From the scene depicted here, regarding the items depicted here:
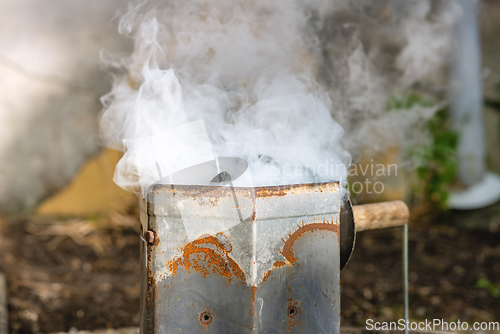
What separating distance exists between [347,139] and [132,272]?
1.90m

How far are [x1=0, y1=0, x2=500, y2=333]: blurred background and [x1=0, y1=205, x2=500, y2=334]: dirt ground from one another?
0.02m

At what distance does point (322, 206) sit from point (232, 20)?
6.12 ft

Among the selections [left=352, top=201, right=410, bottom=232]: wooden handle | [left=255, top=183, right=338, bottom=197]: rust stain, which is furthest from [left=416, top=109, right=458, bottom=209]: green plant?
[left=255, top=183, right=338, bottom=197]: rust stain

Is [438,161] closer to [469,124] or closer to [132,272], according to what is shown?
[469,124]

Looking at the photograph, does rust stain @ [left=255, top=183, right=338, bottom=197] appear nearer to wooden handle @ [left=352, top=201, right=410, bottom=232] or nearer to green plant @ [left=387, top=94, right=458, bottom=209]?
wooden handle @ [left=352, top=201, right=410, bottom=232]

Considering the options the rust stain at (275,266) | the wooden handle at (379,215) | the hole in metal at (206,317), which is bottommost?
the hole in metal at (206,317)

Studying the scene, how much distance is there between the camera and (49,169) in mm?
4051

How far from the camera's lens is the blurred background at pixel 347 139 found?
10.5 feet

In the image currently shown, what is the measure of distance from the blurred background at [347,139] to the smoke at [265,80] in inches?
0.9

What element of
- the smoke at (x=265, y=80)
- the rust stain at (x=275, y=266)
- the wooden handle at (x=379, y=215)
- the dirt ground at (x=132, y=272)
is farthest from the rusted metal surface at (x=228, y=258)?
the dirt ground at (x=132, y=272)

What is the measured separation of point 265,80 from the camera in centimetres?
234

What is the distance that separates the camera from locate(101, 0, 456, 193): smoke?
1.28 meters

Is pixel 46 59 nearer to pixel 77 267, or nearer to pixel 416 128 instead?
pixel 77 267

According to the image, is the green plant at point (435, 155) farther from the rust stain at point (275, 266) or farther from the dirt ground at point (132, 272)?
the rust stain at point (275, 266)
